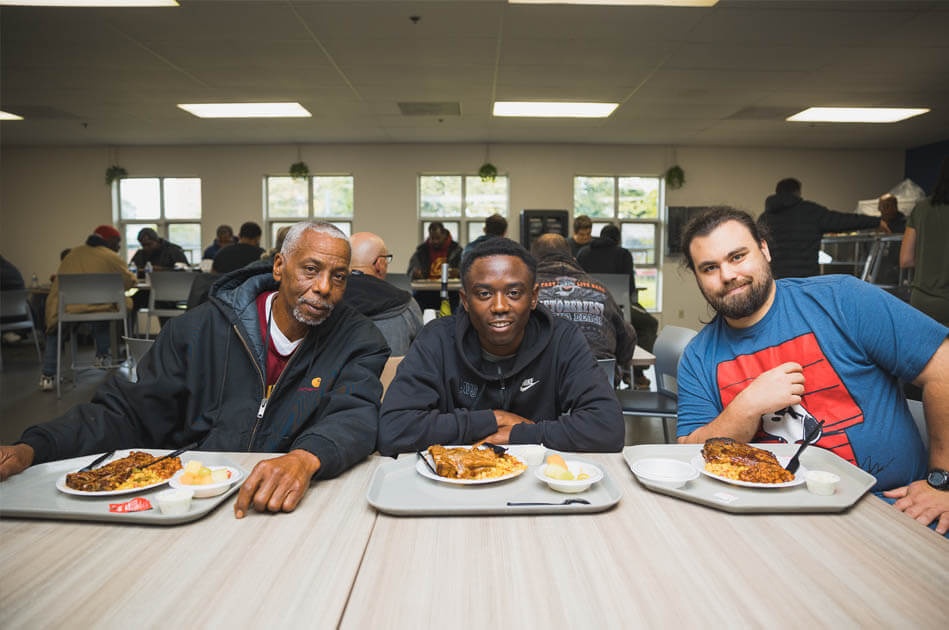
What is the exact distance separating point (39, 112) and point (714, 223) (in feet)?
29.3

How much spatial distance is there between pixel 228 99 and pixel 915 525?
751 cm

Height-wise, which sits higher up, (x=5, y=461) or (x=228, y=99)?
(x=228, y=99)

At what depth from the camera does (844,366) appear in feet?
5.03

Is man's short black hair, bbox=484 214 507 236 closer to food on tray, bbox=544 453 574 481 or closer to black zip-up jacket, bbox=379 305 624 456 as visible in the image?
black zip-up jacket, bbox=379 305 624 456

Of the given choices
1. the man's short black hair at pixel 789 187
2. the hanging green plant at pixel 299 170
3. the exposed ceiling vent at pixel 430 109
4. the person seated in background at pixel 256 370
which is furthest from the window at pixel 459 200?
the person seated in background at pixel 256 370

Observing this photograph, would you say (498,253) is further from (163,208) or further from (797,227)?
(163,208)

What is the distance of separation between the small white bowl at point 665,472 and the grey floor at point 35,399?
273cm

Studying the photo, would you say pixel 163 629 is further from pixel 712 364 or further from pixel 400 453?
pixel 712 364

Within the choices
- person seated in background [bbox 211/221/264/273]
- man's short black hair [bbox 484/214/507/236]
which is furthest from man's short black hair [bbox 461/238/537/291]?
person seated in background [bbox 211/221/264/273]

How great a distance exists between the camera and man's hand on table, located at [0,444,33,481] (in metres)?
1.19

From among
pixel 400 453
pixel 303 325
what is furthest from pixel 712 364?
pixel 303 325

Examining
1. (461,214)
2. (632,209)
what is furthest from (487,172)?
(632,209)

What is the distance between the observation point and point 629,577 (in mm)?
849

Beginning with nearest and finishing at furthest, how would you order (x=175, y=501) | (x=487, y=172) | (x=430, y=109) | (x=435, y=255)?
(x=175, y=501)
(x=435, y=255)
(x=430, y=109)
(x=487, y=172)
